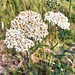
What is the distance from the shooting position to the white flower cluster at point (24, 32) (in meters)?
1.20

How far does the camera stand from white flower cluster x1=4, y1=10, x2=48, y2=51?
1195 mm

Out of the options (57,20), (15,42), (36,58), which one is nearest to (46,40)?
(36,58)

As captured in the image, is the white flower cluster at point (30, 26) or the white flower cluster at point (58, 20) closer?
the white flower cluster at point (30, 26)

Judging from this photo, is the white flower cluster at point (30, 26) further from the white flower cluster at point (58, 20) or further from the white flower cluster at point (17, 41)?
the white flower cluster at point (58, 20)

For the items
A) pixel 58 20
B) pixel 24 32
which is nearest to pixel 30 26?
pixel 24 32

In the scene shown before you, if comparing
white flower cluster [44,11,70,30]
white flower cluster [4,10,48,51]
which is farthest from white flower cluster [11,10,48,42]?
white flower cluster [44,11,70,30]

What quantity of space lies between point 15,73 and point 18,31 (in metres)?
0.59

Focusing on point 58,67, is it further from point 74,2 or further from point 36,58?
point 74,2

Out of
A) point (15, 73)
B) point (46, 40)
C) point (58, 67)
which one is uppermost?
point (46, 40)

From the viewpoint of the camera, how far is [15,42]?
3.88ft

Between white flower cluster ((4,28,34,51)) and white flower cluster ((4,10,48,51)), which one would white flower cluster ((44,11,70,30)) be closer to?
white flower cluster ((4,10,48,51))

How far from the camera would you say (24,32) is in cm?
126

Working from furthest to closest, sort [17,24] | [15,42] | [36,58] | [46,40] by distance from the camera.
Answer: [46,40]
[36,58]
[17,24]
[15,42]

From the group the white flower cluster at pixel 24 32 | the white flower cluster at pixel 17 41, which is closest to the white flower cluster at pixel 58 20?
the white flower cluster at pixel 24 32
